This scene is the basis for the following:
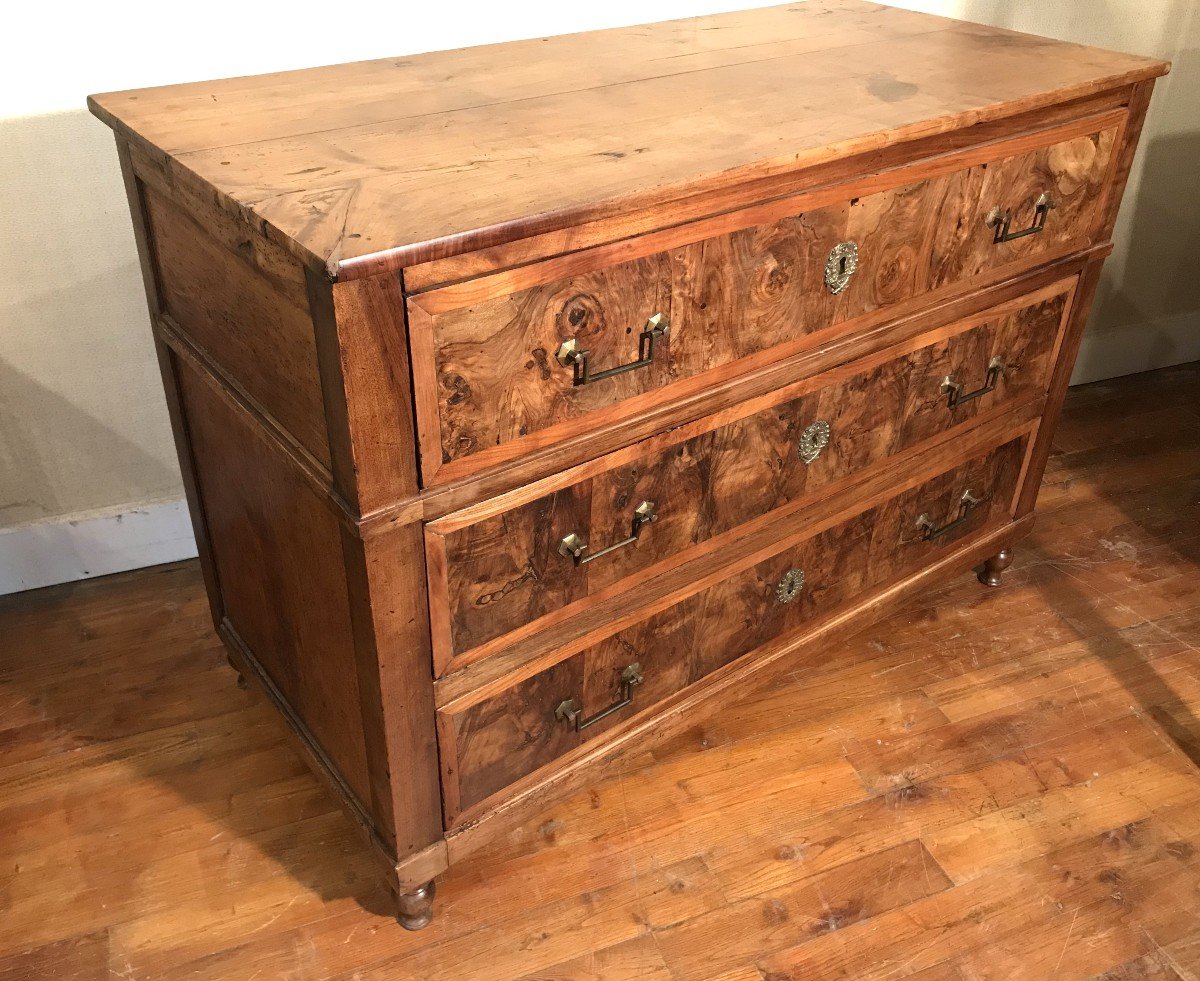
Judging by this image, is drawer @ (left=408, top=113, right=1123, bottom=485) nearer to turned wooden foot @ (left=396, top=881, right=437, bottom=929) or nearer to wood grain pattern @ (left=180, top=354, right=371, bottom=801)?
wood grain pattern @ (left=180, top=354, right=371, bottom=801)

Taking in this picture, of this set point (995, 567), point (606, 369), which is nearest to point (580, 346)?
point (606, 369)

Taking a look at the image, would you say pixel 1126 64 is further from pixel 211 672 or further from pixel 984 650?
pixel 211 672

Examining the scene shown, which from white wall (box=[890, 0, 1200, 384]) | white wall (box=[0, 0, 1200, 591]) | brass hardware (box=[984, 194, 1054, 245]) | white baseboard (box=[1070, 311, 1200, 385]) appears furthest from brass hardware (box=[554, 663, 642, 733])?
white baseboard (box=[1070, 311, 1200, 385])

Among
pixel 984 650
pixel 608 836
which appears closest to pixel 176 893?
pixel 608 836

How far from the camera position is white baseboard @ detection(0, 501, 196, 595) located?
74.9 inches

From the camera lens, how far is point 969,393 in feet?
5.37

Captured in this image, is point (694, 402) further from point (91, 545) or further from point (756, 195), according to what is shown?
point (91, 545)

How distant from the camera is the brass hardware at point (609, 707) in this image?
1.39m

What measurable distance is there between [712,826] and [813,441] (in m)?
0.56

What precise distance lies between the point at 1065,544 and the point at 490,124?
1.44 m

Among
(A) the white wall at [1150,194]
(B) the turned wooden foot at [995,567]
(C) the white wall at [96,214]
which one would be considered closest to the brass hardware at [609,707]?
(B) the turned wooden foot at [995,567]

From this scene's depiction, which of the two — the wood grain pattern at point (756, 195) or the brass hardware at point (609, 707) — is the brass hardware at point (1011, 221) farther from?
the brass hardware at point (609, 707)

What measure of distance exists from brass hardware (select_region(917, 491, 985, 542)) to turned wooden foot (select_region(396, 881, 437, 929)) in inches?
36.1

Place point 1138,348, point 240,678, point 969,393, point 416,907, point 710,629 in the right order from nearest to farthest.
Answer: point 416,907 < point 710,629 < point 969,393 < point 240,678 < point 1138,348
